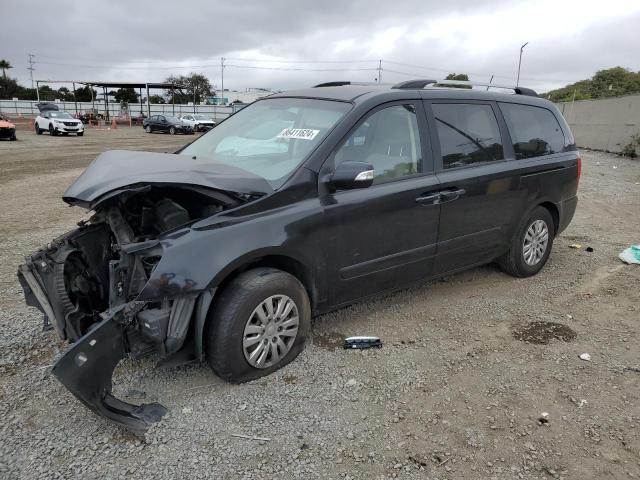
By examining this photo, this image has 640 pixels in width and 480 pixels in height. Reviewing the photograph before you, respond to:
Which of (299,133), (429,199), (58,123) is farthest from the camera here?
(58,123)

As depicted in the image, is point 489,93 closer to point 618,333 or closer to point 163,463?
point 618,333

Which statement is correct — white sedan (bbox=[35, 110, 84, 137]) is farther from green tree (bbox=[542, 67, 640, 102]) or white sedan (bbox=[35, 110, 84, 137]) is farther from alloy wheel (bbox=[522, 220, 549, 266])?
green tree (bbox=[542, 67, 640, 102])

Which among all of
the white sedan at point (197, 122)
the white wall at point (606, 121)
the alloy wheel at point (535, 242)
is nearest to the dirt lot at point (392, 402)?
the alloy wheel at point (535, 242)

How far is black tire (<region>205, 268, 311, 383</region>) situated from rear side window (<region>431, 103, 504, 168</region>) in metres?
1.80

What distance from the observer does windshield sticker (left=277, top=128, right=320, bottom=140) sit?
352cm

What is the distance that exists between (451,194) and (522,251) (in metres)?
1.42

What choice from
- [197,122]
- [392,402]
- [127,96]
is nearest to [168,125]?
[197,122]

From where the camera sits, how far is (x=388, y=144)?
3717 millimetres

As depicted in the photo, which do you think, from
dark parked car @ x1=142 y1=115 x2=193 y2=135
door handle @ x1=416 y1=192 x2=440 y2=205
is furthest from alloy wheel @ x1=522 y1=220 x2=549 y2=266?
dark parked car @ x1=142 y1=115 x2=193 y2=135

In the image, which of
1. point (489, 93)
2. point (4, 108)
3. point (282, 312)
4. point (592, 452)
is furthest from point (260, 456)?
point (4, 108)

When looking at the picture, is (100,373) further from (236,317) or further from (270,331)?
(270,331)

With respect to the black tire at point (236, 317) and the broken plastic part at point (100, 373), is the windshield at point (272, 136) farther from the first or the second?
the broken plastic part at point (100, 373)

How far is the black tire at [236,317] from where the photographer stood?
294 cm

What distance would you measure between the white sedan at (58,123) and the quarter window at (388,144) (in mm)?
28820
